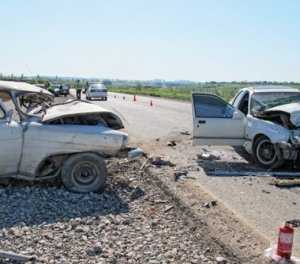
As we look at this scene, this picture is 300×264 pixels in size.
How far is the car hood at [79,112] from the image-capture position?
859cm

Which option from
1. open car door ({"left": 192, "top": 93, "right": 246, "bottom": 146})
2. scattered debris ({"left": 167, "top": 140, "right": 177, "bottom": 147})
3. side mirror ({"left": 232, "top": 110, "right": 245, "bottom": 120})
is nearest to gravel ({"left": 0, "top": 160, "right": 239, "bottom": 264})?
open car door ({"left": 192, "top": 93, "right": 246, "bottom": 146})

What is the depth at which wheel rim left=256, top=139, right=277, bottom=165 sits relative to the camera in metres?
11.3

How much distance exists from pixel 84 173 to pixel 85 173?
0.02m

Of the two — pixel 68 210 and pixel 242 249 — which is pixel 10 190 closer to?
pixel 68 210

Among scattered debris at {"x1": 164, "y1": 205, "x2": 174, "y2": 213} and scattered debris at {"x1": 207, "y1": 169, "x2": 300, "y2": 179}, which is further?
scattered debris at {"x1": 207, "y1": 169, "x2": 300, "y2": 179}

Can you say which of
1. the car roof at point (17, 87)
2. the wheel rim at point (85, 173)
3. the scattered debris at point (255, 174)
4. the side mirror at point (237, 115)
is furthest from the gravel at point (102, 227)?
the side mirror at point (237, 115)

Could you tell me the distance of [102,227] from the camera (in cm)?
677

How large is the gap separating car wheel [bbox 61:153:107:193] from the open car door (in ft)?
12.2

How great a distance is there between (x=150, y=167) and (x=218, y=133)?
191 cm

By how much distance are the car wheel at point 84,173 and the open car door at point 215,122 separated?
3728mm

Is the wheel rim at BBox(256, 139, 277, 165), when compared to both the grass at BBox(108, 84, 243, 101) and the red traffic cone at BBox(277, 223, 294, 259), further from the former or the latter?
the grass at BBox(108, 84, 243, 101)

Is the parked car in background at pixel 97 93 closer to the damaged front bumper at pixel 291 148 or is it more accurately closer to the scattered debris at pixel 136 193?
the damaged front bumper at pixel 291 148

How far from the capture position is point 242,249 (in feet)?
19.3

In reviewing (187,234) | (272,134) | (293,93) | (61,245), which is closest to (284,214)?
(187,234)
